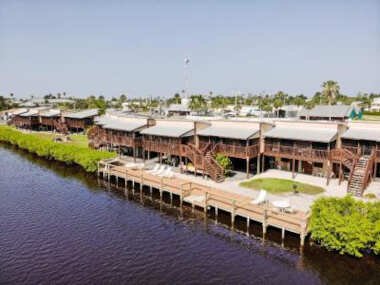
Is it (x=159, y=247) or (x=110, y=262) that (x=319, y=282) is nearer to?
(x=159, y=247)

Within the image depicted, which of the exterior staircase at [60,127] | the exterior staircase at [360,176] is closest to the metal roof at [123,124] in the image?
the exterior staircase at [60,127]

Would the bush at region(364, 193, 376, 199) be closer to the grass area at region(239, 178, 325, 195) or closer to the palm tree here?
the grass area at region(239, 178, 325, 195)

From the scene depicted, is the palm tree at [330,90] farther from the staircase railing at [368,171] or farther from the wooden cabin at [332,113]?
the staircase railing at [368,171]

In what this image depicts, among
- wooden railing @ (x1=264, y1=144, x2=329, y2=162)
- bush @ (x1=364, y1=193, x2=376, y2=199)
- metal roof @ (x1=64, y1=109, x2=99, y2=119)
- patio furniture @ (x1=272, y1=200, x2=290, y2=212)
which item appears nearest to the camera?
patio furniture @ (x1=272, y1=200, x2=290, y2=212)

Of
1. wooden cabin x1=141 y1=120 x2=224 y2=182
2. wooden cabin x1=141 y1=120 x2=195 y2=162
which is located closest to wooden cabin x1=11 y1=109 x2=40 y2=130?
wooden cabin x1=141 y1=120 x2=224 y2=182

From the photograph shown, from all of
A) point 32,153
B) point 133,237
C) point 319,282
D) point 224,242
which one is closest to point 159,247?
point 133,237

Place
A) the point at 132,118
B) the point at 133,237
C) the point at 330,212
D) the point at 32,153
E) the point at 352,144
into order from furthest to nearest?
1. the point at 32,153
2. the point at 132,118
3. the point at 352,144
4. the point at 133,237
5. the point at 330,212
